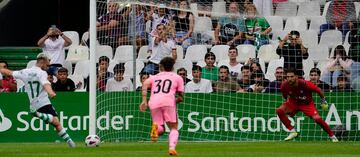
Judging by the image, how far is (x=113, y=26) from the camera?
2817 centimetres

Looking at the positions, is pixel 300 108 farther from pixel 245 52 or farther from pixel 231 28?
pixel 231 28

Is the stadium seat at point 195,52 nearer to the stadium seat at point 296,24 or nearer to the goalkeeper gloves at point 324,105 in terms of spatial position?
the stadium seat at point 296,24

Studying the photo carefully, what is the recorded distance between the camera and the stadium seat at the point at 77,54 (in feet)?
100

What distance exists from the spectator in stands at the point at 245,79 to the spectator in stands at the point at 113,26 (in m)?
3.17

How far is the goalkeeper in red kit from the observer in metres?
26.2

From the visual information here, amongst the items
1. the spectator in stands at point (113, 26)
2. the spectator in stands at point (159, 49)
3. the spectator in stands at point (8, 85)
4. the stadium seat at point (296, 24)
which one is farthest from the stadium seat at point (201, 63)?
the spectator in stands at point (8, 85)

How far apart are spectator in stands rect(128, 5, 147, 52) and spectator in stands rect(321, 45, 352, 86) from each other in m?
4.73

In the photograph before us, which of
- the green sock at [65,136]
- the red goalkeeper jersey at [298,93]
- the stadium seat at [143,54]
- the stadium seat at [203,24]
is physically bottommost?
the green sock at [65,136]

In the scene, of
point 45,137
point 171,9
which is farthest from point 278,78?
point 45,137

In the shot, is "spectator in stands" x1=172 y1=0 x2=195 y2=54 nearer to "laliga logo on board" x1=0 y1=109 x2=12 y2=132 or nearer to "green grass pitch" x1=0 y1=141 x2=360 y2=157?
"laliga logo on board" x1=0 y1=109 x2=12 y2=132

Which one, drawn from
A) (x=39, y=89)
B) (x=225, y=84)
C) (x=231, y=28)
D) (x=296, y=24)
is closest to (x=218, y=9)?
(x=231, y=28)

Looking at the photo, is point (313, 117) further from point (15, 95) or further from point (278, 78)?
point (15, 95)

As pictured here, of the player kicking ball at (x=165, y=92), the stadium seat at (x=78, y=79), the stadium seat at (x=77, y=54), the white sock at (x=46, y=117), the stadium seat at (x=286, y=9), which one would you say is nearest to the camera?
the player kicking ball at (x=165, y=92)

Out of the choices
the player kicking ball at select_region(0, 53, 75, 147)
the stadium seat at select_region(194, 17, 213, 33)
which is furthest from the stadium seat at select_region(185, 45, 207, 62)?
the player kicking ball at select_region(0, 53, 75, 147)
